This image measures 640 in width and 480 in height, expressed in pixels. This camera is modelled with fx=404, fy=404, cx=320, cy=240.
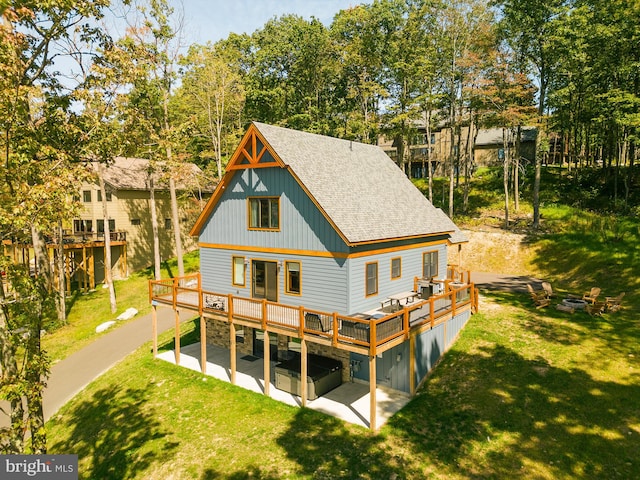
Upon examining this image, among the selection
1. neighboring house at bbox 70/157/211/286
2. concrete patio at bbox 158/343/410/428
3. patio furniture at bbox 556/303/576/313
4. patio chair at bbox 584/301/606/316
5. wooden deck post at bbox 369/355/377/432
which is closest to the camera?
wooden deck post at bbox 369/355/377/432

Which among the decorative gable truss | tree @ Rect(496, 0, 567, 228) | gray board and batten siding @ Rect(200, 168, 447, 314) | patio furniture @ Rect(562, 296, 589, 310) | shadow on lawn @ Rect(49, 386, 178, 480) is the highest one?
tree @ Rect(496, 0, 567, 228)

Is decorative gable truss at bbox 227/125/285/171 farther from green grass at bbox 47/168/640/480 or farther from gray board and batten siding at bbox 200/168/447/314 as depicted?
green grass at bbox 47/168/640/480

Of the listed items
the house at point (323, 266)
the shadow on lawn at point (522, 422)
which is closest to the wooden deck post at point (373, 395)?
the house at point (323, 266)

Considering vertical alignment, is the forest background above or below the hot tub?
above

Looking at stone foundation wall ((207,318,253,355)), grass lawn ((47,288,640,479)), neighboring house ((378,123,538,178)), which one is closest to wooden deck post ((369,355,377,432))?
grass lawn ((47,288,640,479))

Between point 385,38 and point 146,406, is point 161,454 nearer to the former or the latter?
point 146,406

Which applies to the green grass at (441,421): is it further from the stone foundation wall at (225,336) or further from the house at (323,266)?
the stone foundation wall at (225,336)
